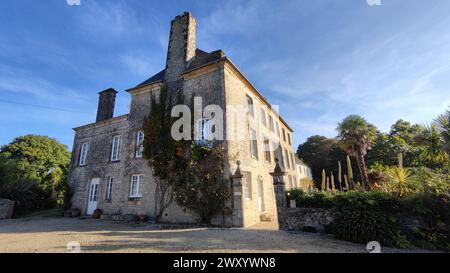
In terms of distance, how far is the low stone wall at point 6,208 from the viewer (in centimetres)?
1370

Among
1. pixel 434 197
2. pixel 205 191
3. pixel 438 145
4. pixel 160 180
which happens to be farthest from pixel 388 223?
pixel 160 180

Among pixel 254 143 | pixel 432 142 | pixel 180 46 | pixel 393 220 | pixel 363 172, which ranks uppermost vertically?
pixel 180 46

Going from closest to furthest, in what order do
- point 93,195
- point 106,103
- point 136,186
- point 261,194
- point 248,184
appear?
point 248,184
point 136,186
point 261,194
point 93,195
point 106,103

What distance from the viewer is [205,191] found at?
9656 millimetres

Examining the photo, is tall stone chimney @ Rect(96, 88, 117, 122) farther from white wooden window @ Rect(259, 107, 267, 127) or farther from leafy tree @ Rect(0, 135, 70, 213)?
white wooden window @ Rect(259, 107, 267, 127)

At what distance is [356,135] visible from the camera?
14555 mm

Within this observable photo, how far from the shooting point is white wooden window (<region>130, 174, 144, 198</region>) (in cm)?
1229

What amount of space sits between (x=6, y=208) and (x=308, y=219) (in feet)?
60.8

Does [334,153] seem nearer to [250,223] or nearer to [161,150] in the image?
[250,223]

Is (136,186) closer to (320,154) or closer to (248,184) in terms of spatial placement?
(248,184)

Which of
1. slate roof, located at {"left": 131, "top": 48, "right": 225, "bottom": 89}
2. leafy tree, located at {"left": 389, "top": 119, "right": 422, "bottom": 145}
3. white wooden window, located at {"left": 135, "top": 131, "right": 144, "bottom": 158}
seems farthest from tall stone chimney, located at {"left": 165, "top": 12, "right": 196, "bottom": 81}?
leafy tree, located at {"left": 389, "top": 119, "right": 422, "bottom": 145}

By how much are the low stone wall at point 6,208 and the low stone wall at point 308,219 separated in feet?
58.0

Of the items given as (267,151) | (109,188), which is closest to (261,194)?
(267,151)

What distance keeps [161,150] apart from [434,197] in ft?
35.9
